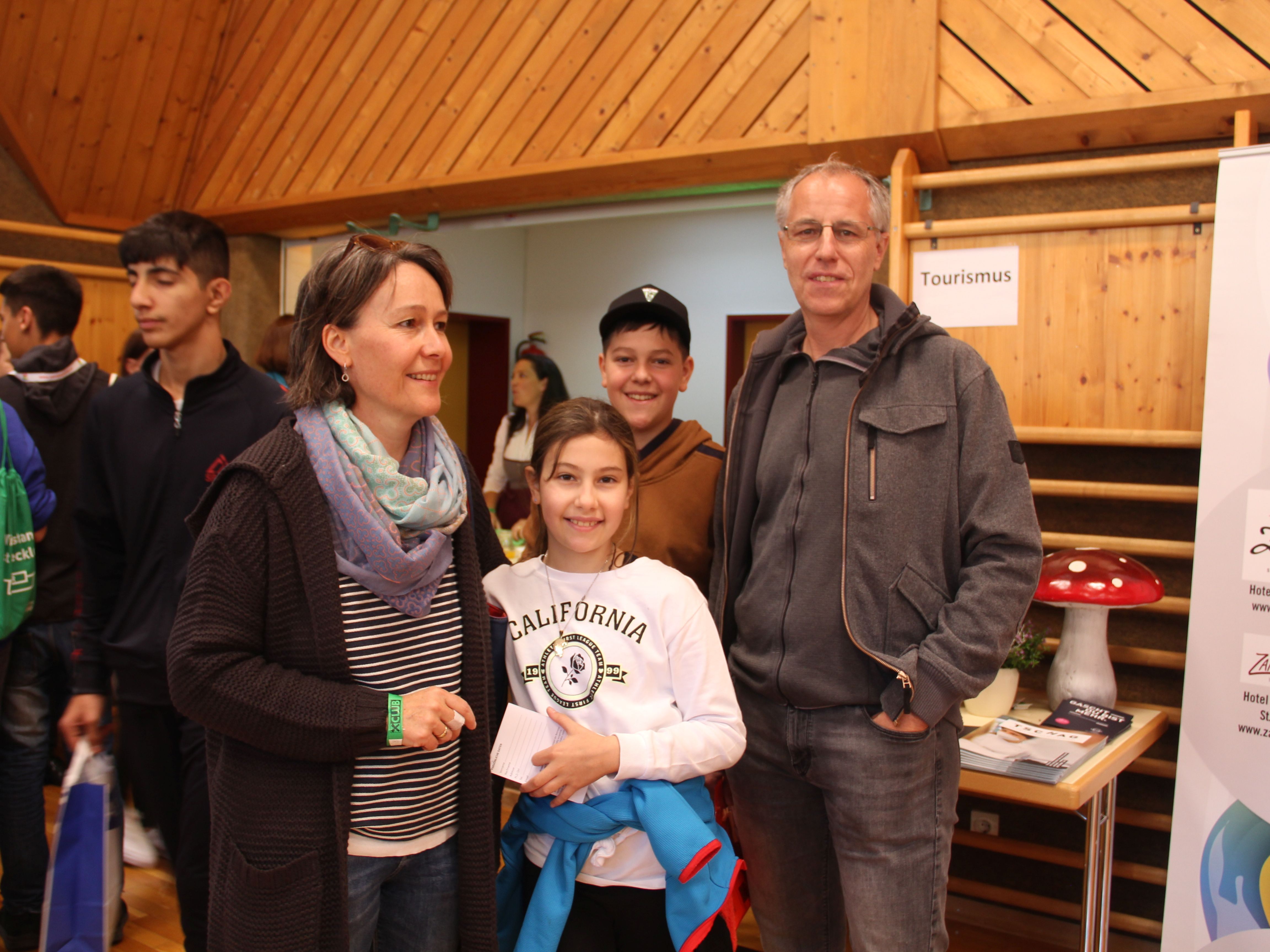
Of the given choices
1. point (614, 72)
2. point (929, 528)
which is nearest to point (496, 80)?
point (614, 72)

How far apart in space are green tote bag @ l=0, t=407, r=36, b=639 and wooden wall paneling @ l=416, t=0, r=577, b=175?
85.7 inches

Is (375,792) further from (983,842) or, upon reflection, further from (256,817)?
(983,842)

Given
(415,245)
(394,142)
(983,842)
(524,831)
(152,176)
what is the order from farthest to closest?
1. (152,176)
2. (394,142)
3. (983,842)
4. (524,831)
5. (415,245)

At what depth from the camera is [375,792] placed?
4.31ft

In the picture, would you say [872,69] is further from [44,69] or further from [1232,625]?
[44,69]

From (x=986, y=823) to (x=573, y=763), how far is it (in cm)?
226

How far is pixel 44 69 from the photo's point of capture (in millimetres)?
4484

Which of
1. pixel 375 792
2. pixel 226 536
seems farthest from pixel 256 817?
pixel 226 536

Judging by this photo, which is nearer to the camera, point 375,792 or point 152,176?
point 375,792

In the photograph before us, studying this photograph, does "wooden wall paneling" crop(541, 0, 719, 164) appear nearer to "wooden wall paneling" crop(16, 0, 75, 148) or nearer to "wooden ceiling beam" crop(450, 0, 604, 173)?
"wooden ceiling beam" crop(450, 0, 604, 173)

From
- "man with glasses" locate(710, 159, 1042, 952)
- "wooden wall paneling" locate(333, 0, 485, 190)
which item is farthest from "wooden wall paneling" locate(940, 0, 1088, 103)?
"wooden wall paneling" locate(333, 0, 485, 190)

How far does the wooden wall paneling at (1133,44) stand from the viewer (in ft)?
8.82

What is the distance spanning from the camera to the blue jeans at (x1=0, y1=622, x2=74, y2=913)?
2670mm

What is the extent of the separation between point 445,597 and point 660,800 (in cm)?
47
